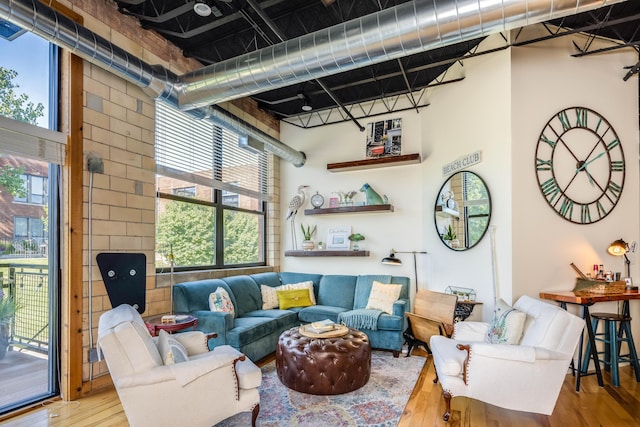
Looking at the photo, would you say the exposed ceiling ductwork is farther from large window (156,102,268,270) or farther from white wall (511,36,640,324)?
white wall (511,36,640,324)

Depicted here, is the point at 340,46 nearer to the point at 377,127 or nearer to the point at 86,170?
the point at 86,170

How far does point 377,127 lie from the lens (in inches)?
233

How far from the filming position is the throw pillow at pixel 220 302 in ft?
13.6

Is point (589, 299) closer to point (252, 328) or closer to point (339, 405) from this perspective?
point (339, 405)

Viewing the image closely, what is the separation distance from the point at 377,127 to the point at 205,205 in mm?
3006

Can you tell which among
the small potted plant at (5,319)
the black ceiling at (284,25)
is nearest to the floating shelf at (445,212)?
Result: the black ceiling at (284,25)

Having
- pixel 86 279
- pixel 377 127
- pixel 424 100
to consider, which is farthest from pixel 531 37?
pixel 86 279

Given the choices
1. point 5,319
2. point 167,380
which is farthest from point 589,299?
point 5,319

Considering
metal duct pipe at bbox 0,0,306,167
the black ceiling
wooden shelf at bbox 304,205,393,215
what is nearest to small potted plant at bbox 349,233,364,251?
wooden shelf at bbox 304,205,393,215

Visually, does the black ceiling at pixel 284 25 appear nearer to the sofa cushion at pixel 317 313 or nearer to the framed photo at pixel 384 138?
the framed photo at pixel 384 138

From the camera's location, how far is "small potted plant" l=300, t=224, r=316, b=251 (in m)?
6.02

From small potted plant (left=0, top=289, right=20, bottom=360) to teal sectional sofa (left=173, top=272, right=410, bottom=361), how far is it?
4.80ft

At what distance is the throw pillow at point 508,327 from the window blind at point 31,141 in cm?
411

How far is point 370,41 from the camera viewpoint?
9.67 ft
